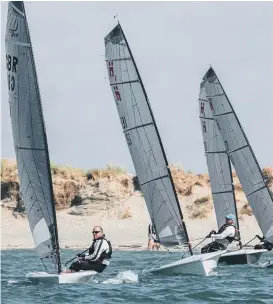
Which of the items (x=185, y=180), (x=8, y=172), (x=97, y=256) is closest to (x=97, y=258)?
(x=97, y=256)

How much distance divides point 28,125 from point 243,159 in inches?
415

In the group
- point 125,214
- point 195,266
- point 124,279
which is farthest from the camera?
point 125,214

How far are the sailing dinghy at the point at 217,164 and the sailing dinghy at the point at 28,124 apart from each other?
11079mm

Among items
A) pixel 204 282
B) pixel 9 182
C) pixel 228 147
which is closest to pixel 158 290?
pixel 204 282

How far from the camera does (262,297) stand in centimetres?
1698

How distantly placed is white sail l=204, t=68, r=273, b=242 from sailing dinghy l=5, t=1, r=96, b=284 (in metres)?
9.66

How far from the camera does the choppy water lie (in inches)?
658

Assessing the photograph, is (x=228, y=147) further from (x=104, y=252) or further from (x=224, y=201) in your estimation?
(x=104, y=252)

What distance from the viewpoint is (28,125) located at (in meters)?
19.4

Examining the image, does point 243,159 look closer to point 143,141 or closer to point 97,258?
point 143,141

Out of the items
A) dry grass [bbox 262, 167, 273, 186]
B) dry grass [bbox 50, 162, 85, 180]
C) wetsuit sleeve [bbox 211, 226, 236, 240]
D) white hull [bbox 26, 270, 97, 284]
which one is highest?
dry grass [bbox 50, 162, 85, 180]

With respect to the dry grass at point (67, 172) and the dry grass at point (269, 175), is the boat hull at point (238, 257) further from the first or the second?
the dry grass at point (67, 172)

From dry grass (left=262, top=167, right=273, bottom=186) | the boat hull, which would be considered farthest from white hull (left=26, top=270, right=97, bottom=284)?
dry grass (left=262, top=167, right=273, bottom=186)

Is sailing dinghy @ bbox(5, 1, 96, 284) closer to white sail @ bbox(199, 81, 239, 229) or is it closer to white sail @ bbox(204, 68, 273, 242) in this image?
white sail @ bbox(204, 68, 273, 242)
